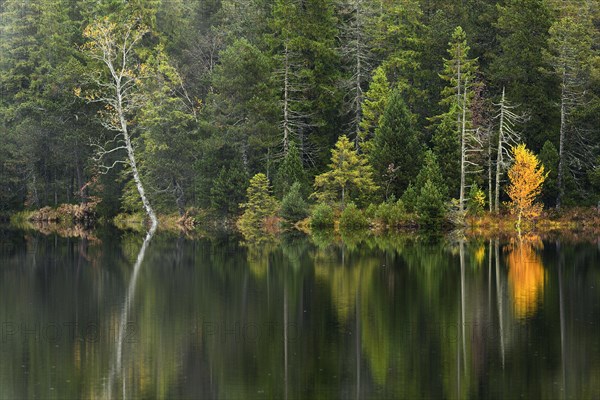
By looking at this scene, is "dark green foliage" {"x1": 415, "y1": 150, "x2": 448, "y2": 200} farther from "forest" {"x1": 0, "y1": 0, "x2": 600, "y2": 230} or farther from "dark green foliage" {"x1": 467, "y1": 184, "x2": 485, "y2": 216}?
"dark green foliage" {"x1": 467, "y1": 184, "x2": 485, "y2": 216}

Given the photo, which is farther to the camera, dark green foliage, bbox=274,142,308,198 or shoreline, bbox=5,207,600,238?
dark green foliage, bbox=274,142,308,198

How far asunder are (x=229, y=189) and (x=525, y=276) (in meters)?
32.0

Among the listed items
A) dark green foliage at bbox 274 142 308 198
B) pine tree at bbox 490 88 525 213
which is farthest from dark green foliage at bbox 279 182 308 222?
pine tree at bbox 490 88 525 213

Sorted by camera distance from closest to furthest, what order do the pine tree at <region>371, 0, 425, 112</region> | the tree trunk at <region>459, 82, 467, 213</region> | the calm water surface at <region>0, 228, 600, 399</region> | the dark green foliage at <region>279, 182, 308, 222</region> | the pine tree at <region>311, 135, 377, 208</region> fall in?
the calm water surface at <region>0, 228, 600, 399</region> < the tree trunk at <region>459, 82, 467, 213</region> < the dark green foliage at <region>279, 182, 308, 222</region> < the pine tree at <region>311, 135, 377, 208</region> < the pine tree at <region>371, 0, 425, 112</region>

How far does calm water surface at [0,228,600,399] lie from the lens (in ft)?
55.9

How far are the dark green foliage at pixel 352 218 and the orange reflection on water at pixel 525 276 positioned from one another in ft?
43.5

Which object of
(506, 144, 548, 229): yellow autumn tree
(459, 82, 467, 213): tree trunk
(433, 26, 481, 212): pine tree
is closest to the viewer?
(459, 82, 467, 213): tree trunk

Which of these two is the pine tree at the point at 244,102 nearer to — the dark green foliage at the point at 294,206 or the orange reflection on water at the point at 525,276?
the dark green foliage at the point at 294,206

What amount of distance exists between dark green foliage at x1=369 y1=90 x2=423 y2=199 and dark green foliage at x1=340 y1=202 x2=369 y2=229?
2377 millimetres

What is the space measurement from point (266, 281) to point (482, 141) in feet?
99.7

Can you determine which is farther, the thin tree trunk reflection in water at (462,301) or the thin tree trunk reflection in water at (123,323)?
the thin tree trunk reflection in water at (462,301)

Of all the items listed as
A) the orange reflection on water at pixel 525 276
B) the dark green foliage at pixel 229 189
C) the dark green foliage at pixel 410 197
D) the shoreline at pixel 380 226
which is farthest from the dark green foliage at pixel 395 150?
the orange reflection on water at pixel 525 276

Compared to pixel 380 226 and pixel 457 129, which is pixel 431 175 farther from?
pixel 457 129

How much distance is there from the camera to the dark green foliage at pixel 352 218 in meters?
55.9
